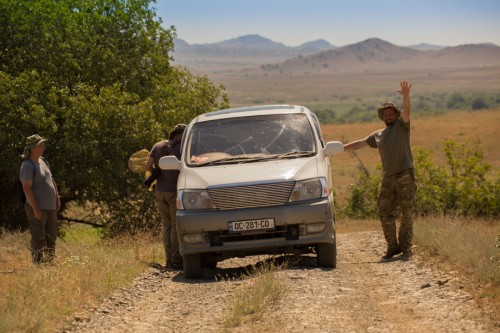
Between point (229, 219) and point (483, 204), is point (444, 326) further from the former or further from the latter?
point (483, 204)

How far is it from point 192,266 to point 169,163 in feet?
4.06

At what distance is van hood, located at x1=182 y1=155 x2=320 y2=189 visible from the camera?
9.65 meters

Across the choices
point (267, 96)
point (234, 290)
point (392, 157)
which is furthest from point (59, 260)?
point (267, 96)

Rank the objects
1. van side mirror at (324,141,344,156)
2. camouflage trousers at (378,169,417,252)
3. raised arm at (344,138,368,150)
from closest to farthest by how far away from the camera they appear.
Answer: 1. van side mirror at (324,141,344,156)
2. camouflage trousers at (378,169,417,252)
3. raised arm at (344,138,368,150)

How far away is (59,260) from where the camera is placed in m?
10.2

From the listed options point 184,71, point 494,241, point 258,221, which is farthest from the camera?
point 184,71

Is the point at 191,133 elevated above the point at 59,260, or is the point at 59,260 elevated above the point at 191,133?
the point at 191,133

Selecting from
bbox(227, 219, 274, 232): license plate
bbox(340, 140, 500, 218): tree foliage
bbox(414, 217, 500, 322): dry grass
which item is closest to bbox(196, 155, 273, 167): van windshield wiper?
bbox(227, 219, 274, 232): license plate

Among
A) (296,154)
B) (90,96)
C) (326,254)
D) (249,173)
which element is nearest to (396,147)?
(296,154)

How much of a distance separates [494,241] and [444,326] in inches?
143

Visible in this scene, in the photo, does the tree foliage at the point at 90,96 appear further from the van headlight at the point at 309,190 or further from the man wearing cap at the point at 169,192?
the van headlight at the point at 309,190

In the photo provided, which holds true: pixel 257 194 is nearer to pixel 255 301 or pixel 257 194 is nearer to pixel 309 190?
pixel 309 190

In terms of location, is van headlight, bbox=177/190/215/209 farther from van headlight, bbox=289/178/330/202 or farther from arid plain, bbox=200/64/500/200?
arid plain, bbox=200/64/500/200

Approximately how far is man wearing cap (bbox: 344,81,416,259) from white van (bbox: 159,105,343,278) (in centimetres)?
96
